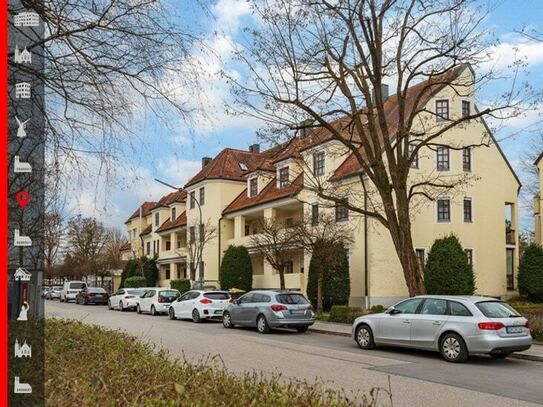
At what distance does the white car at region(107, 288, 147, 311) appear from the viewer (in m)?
37.8

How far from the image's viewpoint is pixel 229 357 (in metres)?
13.9

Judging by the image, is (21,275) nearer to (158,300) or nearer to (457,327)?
(457,327)

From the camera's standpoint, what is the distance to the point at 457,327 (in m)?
13.4

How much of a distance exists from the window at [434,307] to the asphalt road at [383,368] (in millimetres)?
1068

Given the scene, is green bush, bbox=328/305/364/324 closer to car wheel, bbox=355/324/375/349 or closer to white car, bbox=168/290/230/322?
white car, bbox=168/290/230/322

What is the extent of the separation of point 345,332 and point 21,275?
1732cm

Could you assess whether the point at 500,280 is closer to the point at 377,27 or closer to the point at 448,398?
the point at 377,27

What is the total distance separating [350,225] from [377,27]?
14.0 meters

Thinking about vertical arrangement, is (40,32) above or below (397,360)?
above

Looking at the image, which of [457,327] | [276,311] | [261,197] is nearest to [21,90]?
[457,327]

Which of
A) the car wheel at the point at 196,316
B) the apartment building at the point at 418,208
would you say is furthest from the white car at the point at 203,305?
the apartment building at the point at 418,208

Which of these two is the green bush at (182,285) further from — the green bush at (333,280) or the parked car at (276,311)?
the parked car at (276,311)

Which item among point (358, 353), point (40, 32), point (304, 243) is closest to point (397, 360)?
point (358, 353)

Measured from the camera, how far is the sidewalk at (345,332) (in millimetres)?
14194
